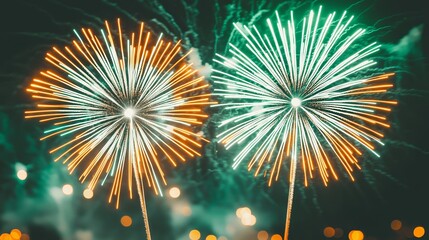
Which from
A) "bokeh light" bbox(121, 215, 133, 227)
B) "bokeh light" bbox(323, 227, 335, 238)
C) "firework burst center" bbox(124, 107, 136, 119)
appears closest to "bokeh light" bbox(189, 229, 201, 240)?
"bokeh light" bbox(121, 215, 133, 227)

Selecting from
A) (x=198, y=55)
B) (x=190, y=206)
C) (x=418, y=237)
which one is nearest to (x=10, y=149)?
A: (x=190, y=206)

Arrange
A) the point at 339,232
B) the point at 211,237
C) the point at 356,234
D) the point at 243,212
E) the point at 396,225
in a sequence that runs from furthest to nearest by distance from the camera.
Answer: the point at 211,237, the point at 243,212, the point at 339,232, the point at 356,234, the point at 396,225

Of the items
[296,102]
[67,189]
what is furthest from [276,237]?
[296,102]

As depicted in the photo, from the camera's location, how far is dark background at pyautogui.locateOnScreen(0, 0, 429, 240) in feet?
21.2

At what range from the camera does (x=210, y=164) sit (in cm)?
860

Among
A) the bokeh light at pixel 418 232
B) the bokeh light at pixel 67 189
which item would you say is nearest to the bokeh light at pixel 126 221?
the bokeh light at pixel 67 189

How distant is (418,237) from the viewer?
8.66 metres

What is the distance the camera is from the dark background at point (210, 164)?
21.2ft

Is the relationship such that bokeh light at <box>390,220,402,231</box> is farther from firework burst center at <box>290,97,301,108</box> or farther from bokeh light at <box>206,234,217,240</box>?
firework burst center at <box>290,97,301,108</box>

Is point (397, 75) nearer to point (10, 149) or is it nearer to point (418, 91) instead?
point (418, 91)

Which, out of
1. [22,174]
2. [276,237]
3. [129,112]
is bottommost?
[276,237]

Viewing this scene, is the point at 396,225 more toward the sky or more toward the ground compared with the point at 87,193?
more toward the ground

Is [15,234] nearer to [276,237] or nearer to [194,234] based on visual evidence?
[194,234]

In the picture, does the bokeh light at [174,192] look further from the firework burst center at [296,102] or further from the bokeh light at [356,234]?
the firework burst center at [296,102]
